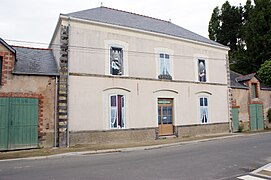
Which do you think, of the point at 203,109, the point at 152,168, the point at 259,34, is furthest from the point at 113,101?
the point at 259,34

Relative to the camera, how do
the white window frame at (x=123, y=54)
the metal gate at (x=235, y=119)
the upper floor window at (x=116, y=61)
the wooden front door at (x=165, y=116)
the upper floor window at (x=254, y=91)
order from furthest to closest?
1. the upper floor window at (x=254, y=91)
2. the metal gate at (x=235, y=119)
3. the wooden front door at (x=165, y=116)
4. the upper floor window at (x=116, y=61)
5. the white window frame at (x=123, y=54)

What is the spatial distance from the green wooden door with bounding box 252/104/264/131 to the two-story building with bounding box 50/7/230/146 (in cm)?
329

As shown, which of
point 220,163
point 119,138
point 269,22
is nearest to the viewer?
point 220,163

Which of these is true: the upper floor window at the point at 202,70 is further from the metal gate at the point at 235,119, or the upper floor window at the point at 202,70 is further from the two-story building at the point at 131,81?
the metal gate at the point at 235,119

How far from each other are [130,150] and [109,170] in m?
4.22

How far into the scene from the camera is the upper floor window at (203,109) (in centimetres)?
1630

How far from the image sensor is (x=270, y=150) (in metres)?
9.27

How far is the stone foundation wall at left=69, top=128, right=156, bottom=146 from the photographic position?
1162cm

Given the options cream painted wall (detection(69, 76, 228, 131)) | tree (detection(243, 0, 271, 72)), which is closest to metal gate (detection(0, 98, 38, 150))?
cream painted wall (detection(69, 76, 228, 131))

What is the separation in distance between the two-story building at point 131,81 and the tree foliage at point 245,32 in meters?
13.9

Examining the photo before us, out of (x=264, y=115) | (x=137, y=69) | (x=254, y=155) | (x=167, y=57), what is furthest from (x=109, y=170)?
(x=264, y=115)

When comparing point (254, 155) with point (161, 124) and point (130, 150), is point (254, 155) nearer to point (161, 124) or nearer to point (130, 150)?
point (130, 150)

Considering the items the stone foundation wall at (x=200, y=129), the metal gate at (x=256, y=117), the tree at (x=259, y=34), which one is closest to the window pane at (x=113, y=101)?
the stone foundation wall at (x=200, y=129)

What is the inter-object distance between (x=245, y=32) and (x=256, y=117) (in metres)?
14.3
